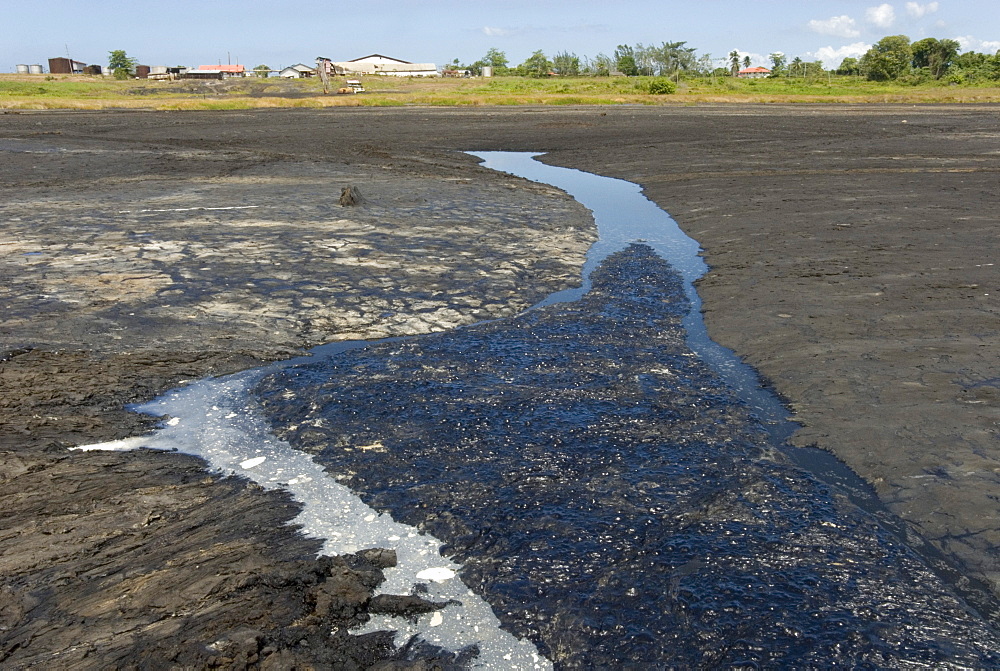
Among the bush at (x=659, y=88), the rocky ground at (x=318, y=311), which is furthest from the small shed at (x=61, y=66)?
the rocky ground at (x=318, y=311)

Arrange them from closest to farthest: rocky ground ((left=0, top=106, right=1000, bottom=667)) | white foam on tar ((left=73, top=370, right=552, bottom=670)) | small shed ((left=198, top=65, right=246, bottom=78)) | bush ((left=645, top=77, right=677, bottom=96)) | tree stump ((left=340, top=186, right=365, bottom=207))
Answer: white foam on tar ((left=73, top=370, right=552, bottom=670)) → rocky ground ((left=0, top=106, right=1000, bottom=667)) → tree stump ((left=340, top=186, right=365, bottom=207)) → bush ((left=645, top=77, right=677, bottom=96)) → small shed ((left=198, top=65, right=246, bottom=78))

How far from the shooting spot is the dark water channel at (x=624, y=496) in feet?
14.4

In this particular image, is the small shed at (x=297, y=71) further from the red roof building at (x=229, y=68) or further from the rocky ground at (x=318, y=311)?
the rocky ground at (x=318, y=311)

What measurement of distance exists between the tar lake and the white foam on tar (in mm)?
16

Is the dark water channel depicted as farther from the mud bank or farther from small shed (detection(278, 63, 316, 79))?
small shed (detection(278, 63, 316, 79))

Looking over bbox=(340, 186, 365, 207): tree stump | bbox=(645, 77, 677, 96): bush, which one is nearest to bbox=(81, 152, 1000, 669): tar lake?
bbox=(340, 186, 365, 207): tree stump

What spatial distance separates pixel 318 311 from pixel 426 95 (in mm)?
60946

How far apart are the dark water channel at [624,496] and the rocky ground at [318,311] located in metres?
0.58

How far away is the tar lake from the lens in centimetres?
438

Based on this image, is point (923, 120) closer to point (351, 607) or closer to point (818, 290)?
point (818, 290)

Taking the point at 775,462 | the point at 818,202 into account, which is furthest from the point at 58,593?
the point at 818,202

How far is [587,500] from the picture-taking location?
18.7ft

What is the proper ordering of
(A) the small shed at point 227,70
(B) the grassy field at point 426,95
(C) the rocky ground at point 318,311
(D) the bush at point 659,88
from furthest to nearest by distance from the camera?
(A) the small shed at point 227,70 < (D) the bush at point 659,88 < (B) the grassy field at point 426,95 < (C) the rocky ground at point 318,311

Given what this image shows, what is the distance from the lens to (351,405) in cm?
740
